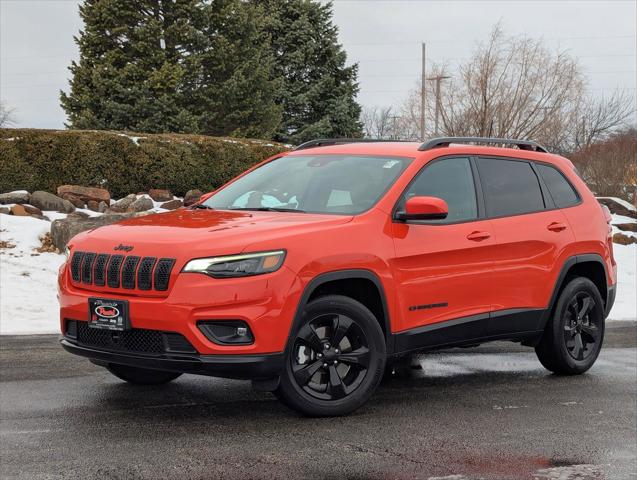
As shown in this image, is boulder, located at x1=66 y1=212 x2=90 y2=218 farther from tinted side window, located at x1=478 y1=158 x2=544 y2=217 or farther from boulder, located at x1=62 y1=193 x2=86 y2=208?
tinted side window, located at x1=478 y1=158 x2=544 y2=217

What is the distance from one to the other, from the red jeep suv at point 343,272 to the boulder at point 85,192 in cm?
1036

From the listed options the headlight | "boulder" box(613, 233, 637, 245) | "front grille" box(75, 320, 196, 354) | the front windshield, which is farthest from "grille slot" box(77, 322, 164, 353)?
"boulder" box(613, 233, 637, 245)

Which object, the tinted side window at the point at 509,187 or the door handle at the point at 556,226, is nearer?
the tinted side window at the point at 509,187

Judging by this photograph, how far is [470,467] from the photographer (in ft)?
16.8

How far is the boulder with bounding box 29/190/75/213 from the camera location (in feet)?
55.2

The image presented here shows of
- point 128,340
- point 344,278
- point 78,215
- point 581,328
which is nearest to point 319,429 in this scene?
point 344,278

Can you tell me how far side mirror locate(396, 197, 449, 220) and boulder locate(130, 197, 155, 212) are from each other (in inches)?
456

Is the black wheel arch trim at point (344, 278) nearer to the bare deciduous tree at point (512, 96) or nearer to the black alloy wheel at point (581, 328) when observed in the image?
the black alloy wheel at point (581, 328)

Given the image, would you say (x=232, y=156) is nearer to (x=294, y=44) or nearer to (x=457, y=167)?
(x=457, y=167)

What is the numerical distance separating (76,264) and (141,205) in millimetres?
11512

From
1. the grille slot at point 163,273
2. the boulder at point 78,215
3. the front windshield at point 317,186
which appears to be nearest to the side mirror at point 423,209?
the front windshield at point 317,186

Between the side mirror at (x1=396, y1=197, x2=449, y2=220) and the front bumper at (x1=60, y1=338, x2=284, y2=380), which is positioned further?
the side mirror at (x1=396, y1=197, x2=449, y2=220)

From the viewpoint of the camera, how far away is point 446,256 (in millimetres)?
6672

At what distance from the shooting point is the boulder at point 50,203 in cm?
1681
